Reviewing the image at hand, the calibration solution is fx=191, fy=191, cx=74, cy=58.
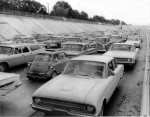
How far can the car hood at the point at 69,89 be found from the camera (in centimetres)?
481

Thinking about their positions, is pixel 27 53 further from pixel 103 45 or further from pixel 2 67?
pixel 103 45

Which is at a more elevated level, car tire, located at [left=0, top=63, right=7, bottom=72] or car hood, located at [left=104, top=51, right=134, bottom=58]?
car hood, located at [left=104, top=51, right=134, bottom=58]

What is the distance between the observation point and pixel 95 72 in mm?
6109

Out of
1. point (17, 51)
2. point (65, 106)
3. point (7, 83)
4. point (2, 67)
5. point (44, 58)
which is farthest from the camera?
point (17, 51)

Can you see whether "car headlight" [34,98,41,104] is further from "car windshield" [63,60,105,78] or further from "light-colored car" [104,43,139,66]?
"light-colored car" [104,43,139,66]

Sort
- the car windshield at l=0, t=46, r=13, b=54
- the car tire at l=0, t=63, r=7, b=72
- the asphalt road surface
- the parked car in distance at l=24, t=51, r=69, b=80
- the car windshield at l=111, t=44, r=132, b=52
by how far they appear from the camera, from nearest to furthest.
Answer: the asphalt road surface → the parked car in distance at l=24, t=51, r=69, b=80 → the car tire at l=0, t=63, r=7, b=72 → the car windshield at l=0, t=46, r=13, b=54 → the car windshield at l=111, t=44, r=132, b=52

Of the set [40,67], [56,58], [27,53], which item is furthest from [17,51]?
[40,67]

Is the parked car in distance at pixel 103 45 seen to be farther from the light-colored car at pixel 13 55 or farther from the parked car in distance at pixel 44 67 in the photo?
the parked car in distance at pixel 44 67

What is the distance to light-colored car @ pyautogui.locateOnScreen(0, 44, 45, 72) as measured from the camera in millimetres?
11172

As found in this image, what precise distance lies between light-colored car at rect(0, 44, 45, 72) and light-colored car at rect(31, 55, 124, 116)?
19.6 feet

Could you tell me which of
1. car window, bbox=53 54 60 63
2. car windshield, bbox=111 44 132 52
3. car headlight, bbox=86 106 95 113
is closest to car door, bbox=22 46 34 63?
car window, bbox=53 54 60 63

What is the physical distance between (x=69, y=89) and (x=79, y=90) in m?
0.28

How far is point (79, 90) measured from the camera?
507 centimetres

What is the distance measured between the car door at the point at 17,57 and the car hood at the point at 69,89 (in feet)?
21.3
